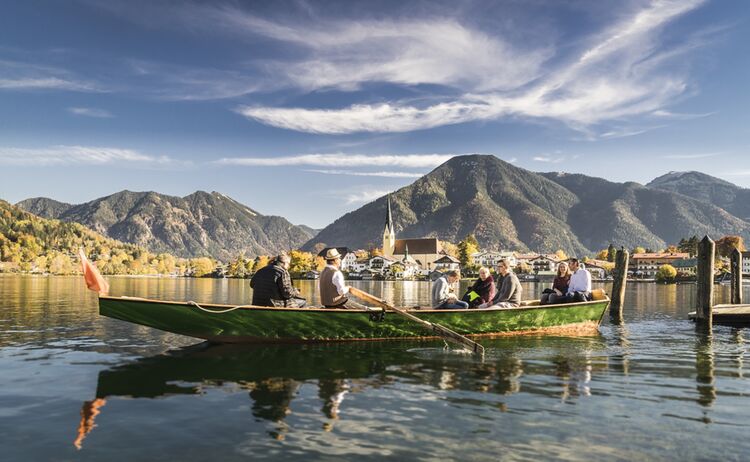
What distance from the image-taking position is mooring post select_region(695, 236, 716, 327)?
24406mm

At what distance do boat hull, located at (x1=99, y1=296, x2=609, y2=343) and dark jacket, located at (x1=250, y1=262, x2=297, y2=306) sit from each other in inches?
22.4

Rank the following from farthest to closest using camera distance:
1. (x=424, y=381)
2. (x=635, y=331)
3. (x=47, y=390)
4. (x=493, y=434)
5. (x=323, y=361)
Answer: (x=635, y=331), (x=323, y=361), (x=424, y=381), (x=47, y=390), (x=493, y=434)

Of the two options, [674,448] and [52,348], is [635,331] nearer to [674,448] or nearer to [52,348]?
[674,448]

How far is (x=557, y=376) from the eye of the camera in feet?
41.4

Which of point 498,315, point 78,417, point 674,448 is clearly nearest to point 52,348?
point 78,417

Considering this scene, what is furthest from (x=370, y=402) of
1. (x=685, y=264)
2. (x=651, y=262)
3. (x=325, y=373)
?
(x=651, y=262)

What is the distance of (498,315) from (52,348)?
1408cm

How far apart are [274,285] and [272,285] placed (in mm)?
59

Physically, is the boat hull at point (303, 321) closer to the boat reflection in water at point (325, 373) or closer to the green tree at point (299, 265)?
the boat reflection in water at point (325, 373)

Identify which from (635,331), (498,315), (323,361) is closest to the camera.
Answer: (323,361)

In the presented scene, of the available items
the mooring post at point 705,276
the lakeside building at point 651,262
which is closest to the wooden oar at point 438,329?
the mooring post at point 705,276

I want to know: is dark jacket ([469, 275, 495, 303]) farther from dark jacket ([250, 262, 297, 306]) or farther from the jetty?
the jetty

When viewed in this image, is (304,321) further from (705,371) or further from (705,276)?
(705,276)

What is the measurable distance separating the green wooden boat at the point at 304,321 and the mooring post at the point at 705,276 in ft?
29.8
